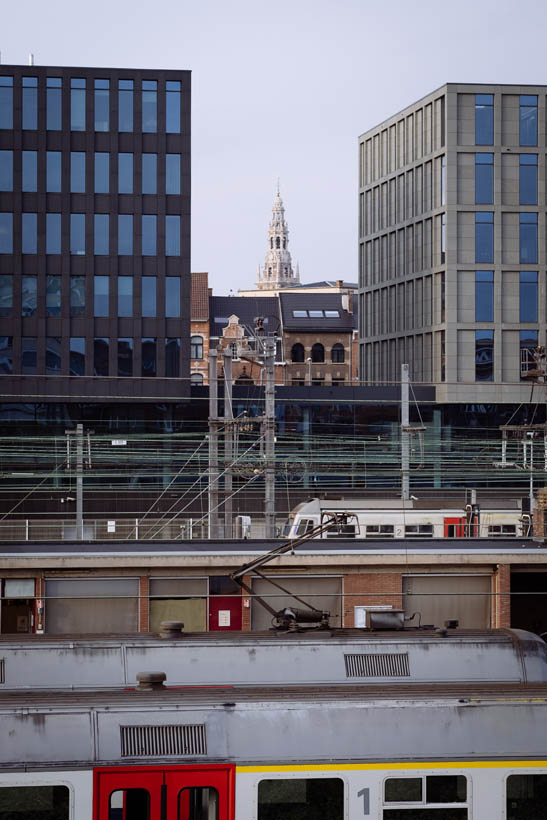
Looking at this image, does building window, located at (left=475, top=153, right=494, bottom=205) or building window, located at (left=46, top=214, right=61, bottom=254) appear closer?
building window, located at (left=46, top=214, right=61, bottom=254)

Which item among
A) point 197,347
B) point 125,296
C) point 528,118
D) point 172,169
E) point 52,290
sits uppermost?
point 528,118

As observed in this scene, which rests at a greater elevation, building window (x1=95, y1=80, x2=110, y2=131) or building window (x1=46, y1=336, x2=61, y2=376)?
building window (x1=95, y1=80, x2=110, y2=131)

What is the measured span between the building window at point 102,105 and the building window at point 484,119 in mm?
21786

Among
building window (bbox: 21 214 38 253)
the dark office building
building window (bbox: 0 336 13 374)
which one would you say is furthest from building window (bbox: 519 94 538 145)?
building window (bbox: 0 336 13 374)

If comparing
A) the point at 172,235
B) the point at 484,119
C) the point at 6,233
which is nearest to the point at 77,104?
the point at 6,233

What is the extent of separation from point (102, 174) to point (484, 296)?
2306 centimetres

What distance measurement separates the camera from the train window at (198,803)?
11.1 meters

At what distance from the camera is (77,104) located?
56719 millimetres

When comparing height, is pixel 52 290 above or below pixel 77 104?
below

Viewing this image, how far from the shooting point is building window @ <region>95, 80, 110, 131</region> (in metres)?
56.7

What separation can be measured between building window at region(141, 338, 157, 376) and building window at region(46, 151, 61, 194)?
8826 mm

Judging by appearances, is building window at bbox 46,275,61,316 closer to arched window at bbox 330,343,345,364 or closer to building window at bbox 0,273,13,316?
building window at bbox 0,273,13,316

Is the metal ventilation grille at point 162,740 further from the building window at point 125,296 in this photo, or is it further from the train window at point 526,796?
the building window at point 125,296

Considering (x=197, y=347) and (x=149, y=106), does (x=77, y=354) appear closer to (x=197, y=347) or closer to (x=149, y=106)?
(x=149, y=106)
